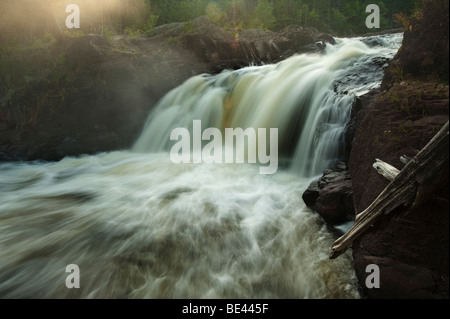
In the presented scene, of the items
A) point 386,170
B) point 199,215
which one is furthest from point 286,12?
point 386,170

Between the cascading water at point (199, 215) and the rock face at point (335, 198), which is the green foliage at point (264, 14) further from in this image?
the rock face at point (335, 198)

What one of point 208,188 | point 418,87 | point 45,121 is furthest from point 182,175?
point 45,121

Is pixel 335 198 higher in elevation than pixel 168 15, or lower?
lower

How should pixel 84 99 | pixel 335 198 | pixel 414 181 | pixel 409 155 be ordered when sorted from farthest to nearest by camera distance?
1. pixel 84 99
2. pixel 335 198
3. pixel 409 155
4. pixel 414 181

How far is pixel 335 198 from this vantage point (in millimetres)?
3885

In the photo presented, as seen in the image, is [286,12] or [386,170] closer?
[386,170]

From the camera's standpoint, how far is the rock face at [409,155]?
7.63ft

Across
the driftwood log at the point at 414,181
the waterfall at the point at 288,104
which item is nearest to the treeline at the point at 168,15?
the waterfall at the point at 288,104

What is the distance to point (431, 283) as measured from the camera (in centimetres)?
229

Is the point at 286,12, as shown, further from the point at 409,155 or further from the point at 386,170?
the point at 386,170

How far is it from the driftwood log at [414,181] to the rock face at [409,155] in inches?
4.1

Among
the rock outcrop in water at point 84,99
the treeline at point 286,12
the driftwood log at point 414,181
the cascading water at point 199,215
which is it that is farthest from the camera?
the treeline at point 286,12

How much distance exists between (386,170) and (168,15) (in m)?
29.4
